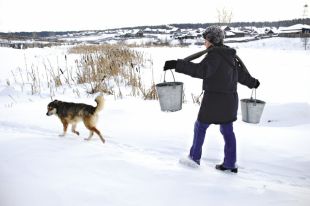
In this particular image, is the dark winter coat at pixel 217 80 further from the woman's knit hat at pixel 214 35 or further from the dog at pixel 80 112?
the dog at pixel 80 112

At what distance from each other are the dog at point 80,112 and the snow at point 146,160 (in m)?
0.24

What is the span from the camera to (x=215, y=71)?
11.0 ft

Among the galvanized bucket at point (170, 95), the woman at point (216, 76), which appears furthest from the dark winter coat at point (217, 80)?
the galvanized bucket at point (170, 95)

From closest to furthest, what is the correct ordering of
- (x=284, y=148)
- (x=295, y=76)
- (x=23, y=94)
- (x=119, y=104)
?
1. (x=284, y=148)
2. (x=119, y=104)
3. (x=23, y=94)
4. (x=295, y=76)

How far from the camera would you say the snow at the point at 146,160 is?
276cm

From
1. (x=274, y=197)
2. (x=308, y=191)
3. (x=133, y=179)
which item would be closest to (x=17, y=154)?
(x=133, y=179)

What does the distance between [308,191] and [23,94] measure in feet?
24.7

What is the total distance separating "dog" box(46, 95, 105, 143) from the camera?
15.4 ft

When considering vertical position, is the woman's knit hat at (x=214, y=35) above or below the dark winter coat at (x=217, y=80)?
above

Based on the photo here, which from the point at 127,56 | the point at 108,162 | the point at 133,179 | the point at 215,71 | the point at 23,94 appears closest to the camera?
the point at 133,179

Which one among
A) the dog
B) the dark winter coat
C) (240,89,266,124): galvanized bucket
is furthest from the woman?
the dog

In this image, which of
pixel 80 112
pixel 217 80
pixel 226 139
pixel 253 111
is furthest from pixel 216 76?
pixel 80 112

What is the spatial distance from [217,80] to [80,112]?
7.50ft

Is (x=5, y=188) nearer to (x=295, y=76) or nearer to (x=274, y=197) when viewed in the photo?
(x=274, y=197)
